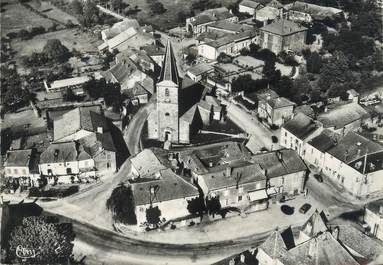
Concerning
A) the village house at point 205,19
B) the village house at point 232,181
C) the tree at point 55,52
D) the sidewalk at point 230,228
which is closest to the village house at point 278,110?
the village house at point 232,181

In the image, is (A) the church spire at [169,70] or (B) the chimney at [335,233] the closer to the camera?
(B) the chimney at [335,233]

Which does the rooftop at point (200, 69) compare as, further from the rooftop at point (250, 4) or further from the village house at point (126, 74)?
the rooftop at point (250, 4)

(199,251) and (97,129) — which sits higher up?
(97,129)

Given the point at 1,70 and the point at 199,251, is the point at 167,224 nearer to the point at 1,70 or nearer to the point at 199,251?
the point at 199,251

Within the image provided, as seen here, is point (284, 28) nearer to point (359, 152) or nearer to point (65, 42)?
point (359, 152)

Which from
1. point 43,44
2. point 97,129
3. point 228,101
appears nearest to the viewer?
point 97,129

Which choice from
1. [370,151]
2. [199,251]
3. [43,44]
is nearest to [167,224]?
[199,251]

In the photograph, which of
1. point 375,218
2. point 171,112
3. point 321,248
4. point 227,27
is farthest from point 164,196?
point 227,27
